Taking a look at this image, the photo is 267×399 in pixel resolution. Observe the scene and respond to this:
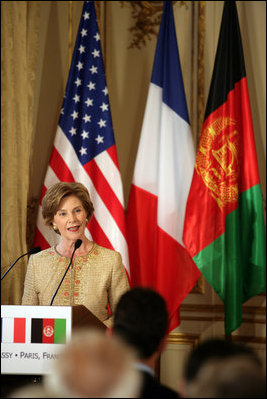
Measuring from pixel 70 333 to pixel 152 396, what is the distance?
2.91ft

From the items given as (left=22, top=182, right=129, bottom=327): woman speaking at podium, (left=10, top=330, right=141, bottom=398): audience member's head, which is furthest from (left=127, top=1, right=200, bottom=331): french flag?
(left=10, top=330, right=141, bottom=398): audience member's head

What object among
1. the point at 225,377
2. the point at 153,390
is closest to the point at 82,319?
the point at 153,390

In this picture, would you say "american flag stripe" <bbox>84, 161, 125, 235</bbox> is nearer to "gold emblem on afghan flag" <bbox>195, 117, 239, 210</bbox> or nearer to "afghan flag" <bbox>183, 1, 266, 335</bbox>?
"afghan flag" <bbox>183, 1, 266, 335</bbox>

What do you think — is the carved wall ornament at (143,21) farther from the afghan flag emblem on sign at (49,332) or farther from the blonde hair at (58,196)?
the afghan flag emblem on sign at (49,332)

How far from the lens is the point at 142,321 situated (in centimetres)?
171

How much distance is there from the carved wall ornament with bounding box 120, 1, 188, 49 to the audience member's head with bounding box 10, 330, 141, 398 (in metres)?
4.53

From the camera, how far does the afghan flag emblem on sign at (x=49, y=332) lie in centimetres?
234

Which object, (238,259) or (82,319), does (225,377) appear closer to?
(82,319)

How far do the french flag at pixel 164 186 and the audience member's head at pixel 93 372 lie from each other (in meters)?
3.65

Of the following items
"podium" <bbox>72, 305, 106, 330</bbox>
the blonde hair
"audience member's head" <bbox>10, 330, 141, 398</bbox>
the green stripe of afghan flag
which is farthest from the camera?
the green stripe of afghan flag

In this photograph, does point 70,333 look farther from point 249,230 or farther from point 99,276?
point 249,230

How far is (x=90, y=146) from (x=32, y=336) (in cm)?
270

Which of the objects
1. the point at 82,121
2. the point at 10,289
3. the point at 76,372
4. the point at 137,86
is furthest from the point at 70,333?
the point at 137,86

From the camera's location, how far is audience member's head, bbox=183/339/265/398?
3.86ft
